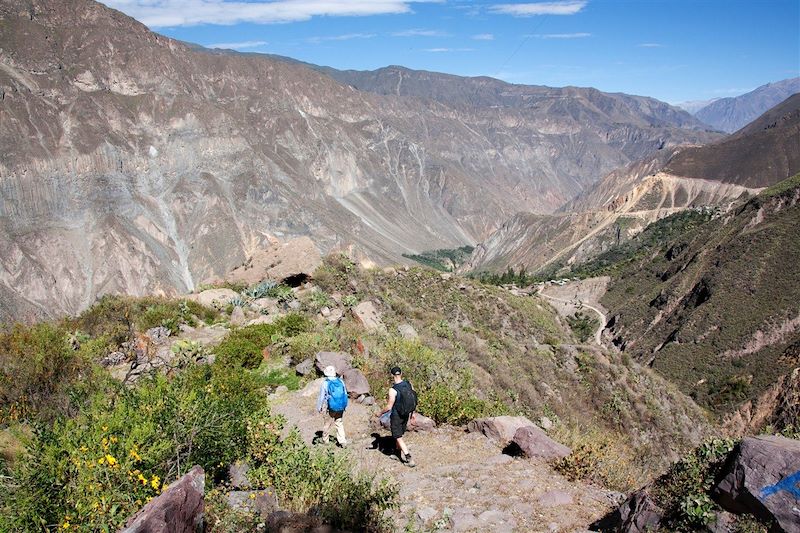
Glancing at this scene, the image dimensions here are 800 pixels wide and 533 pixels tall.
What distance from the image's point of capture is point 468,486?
25.6 ft

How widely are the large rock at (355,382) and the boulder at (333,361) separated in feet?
0.42

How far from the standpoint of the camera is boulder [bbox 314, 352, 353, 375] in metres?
11.5

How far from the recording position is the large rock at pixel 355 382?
11.2 meters

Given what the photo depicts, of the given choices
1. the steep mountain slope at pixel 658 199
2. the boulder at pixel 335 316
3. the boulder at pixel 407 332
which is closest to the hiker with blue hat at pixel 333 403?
the boulder at pixel 335 316

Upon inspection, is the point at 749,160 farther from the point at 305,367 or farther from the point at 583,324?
the point at 305,367

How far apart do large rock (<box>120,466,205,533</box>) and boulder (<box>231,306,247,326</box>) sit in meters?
11.0

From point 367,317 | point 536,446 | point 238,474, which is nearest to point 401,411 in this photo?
point 536,446

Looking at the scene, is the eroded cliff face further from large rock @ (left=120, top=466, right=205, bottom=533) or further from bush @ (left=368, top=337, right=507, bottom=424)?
large rock @ (left=120, top=466, right=205, bottom=533)

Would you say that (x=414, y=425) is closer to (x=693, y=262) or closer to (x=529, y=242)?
(x=693, y=262)

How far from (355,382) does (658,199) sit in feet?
476

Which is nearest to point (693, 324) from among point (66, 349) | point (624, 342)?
point (624, 342)

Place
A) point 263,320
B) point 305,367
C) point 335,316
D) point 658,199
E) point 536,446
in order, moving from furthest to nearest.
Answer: point 658,199 → point 335,316 → point 263,320 → point 305,367 → point 536,446

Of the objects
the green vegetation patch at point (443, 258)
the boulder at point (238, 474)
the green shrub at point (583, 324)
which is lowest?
the green vegetation patch at point (443, 258)

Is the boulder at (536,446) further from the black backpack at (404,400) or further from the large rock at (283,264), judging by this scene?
the large rock at (283,264)
